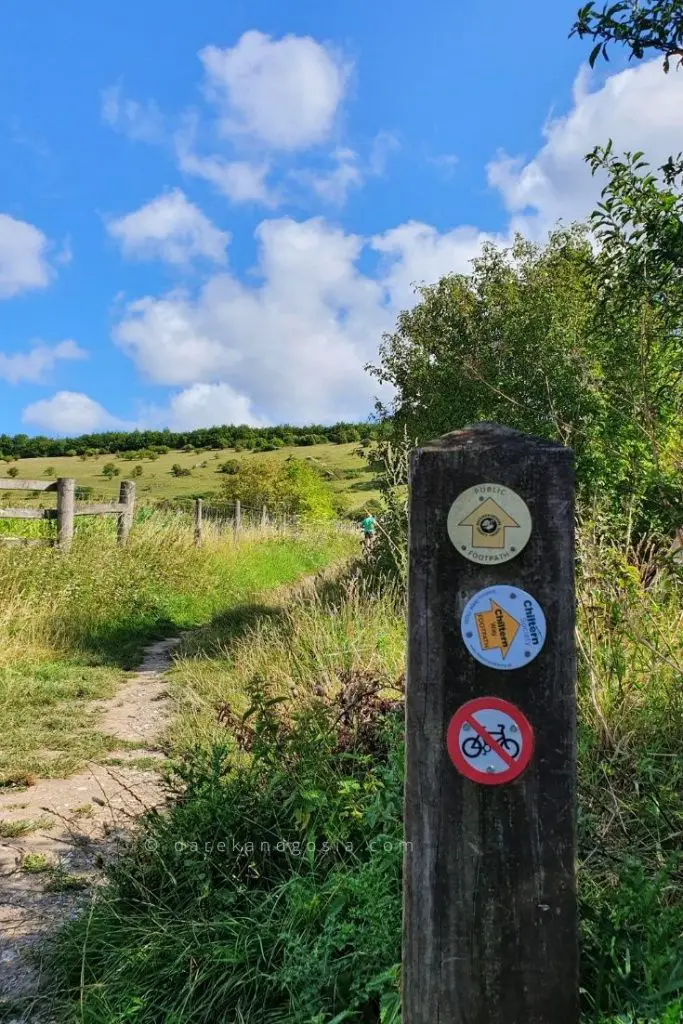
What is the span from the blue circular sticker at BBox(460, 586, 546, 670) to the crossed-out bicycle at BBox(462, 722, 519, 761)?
0.13 m

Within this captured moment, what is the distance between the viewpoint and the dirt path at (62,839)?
276 cm

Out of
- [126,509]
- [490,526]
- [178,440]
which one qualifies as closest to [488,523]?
[490,526]

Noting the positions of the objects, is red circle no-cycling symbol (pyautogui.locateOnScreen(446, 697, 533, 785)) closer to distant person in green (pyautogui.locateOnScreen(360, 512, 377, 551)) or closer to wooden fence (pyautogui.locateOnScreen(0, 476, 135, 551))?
distant person in green (pyautogui.locateOnScreen(360, 512, 377, 551))

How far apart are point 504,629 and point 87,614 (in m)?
8.00

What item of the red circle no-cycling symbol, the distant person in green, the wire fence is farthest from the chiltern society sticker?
the wire fence

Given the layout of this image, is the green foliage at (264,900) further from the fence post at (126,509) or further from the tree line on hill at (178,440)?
the tree line on hill at (178,440)

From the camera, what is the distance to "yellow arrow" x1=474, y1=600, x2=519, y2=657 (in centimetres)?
149

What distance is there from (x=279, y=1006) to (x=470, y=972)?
106 cm

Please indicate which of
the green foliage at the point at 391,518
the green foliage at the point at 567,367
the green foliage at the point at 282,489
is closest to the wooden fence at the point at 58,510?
the green foliage at the point at 391,518

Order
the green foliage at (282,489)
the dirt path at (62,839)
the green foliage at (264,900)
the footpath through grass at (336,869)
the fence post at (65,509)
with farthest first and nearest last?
the green foliage at (282,489) < the fence post at (65,509) < the dirt path at (62,839) < the green foliage at (264,900) < the footpath through grass at (336,869)

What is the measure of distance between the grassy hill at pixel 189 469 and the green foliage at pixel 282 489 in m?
1.52

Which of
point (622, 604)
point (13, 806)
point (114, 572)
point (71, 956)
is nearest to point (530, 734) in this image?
point (71, 956)

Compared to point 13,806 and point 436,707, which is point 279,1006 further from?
point 13,806

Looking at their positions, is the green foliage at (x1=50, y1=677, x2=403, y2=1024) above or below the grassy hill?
below
